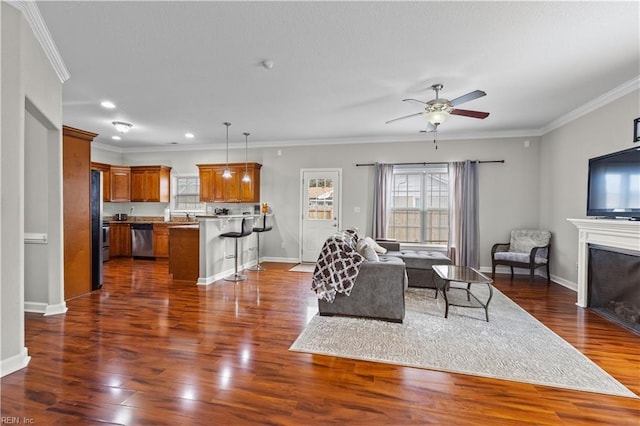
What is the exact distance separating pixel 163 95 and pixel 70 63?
1091 millimetres

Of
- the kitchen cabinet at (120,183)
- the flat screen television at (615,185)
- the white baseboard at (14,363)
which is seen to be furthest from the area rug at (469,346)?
the kitchen cabinet at (120,183)

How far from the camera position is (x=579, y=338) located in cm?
297

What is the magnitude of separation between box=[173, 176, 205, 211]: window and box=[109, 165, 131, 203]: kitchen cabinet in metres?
1.12

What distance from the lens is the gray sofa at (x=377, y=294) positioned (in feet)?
10.8

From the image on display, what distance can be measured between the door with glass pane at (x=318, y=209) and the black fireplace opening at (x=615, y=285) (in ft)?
14.2

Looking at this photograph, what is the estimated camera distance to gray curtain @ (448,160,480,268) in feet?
19.8

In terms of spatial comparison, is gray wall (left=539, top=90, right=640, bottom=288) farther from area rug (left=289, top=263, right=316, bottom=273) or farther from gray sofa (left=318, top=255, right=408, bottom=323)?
area rug (left=289, top=263, right=316, bottom=273)

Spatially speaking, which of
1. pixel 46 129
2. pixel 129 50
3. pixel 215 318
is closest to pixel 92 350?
pixel 215 318

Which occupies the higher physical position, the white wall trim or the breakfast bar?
the breakfast bar

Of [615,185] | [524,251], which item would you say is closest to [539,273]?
[524,251]

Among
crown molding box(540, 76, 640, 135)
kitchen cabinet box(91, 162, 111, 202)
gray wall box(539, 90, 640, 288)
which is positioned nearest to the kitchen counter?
kitchen cabinet box(91, 162, 111, 202)

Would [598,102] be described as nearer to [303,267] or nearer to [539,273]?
[539,273]

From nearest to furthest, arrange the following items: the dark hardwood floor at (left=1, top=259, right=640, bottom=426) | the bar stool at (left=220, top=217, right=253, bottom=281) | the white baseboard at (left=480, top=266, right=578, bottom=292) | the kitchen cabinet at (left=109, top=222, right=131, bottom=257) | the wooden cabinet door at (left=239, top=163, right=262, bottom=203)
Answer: the dark hardwood floor at (left=1, top=259, right=640, bottom=426) → the white baseboard at (left=480, top=266, right=578, bottom=292) → the bar stool at (left=220, top=217, right=253, bottom=281) → the wooden cabinet door at (left=239, top=163, right=262, bottom=203) → the kitchen cabinet at (left=109, top=222, right=131, bottom=257)

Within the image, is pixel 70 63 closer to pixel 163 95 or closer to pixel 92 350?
pixel 163 95
